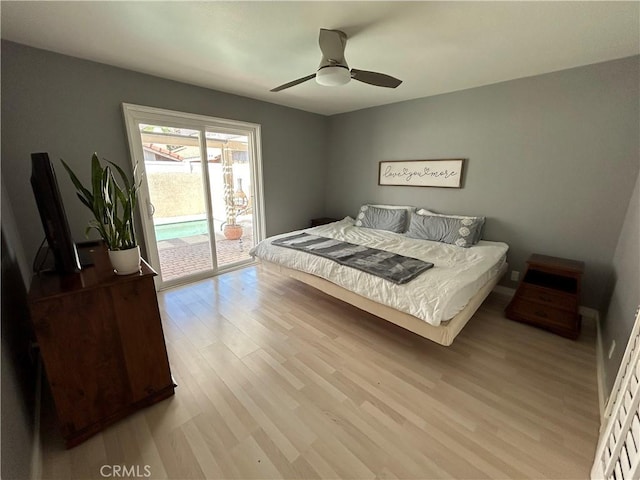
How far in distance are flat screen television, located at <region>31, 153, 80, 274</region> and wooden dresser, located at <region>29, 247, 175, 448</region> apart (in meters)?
0.09

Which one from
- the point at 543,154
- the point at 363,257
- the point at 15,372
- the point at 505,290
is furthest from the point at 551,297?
the point at 15,372

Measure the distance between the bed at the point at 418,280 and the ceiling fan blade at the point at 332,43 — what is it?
5.34 ft

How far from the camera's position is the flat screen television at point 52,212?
1236 millimetres

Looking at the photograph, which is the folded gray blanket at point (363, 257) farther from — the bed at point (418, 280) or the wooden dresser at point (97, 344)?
the wooden dresser at point (97, 344)

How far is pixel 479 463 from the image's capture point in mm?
1243

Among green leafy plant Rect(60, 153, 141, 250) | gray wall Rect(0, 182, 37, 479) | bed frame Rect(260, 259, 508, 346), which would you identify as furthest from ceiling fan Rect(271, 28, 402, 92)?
gray wall Rect(0, 182, 37, 479)

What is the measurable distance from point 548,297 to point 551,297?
0.07 ft

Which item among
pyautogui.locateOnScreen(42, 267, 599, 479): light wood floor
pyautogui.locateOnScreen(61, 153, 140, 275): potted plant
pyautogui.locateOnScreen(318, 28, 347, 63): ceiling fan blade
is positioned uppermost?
pyautogui.locateOnScreen(318, 28, 347, 63): ceiling fan blade

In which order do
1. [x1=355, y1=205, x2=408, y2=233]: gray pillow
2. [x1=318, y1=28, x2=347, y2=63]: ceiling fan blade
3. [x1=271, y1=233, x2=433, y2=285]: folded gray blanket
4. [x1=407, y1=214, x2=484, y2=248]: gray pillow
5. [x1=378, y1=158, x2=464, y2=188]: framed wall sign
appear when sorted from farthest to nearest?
1. [x1=355, y1=205, x2=408, y2=233]: gray pillow
2. [x1=378, y1=158, x2=464, y2=188]: framed wall sign
3. [x1=407, y1=214, x2=484, y2=248]: gray pillow
4. [x1=271, y1=233, x2=433, y2=285]: folded gray blanket
5. [x1=318, y1=28, x2=347, y2=63]: ceiling fan blade

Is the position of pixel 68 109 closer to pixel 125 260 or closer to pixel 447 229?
pixel 125 260

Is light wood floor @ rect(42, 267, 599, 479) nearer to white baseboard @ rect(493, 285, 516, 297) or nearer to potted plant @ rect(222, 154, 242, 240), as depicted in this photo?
white baseboard @ rect(493, 285, 516, 297)

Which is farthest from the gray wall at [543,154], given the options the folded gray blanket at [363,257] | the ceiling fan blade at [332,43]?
the ceiling fan blade at [332,43]

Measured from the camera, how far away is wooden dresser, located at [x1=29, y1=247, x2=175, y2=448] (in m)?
1.21

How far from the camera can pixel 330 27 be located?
174cm
